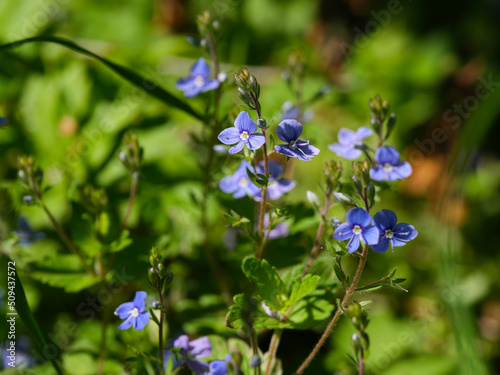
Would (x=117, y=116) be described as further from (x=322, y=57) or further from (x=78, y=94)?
(x=322, y=57)

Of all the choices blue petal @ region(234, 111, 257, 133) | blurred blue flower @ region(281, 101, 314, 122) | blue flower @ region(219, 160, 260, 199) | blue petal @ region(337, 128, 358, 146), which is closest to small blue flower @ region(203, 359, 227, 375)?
blue flower @ region(219, 160, 260, 199)

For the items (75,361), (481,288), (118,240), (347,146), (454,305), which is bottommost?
(481,288)

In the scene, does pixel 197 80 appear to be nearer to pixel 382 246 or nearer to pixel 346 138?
pixel 346 138

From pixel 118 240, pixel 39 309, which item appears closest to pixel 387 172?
pixel 118 240

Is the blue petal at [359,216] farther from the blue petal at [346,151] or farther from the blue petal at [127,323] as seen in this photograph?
the blue petal at [127,323]

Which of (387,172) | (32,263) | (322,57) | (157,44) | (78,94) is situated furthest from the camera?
(322,57)
